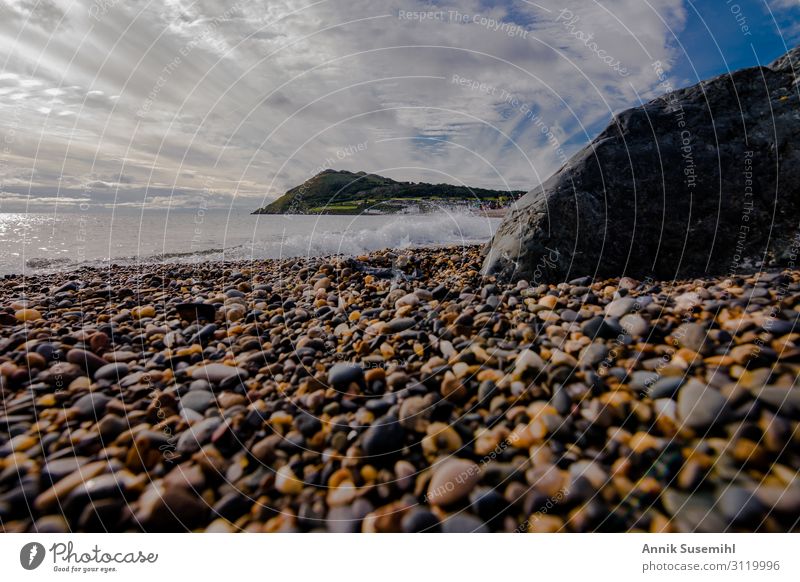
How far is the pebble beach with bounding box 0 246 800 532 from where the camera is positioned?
81.1 inches

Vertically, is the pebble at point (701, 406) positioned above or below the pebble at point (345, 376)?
above

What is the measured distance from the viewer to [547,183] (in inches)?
239

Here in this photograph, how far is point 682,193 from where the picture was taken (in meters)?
5.48

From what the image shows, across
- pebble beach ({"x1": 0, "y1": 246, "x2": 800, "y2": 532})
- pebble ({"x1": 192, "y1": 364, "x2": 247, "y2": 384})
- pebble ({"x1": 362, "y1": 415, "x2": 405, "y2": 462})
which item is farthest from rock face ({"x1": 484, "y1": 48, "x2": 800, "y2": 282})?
pebble ({"x1": 192, "y1": 364, "x2": 247, "y2": 384})

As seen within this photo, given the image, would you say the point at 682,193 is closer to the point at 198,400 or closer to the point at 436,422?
the point at 436,422

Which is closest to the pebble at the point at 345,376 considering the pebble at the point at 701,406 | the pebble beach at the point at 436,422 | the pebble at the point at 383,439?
the pebble beach at the point at 436,422

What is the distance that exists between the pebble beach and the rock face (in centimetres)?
139

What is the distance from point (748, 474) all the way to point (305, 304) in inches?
193
